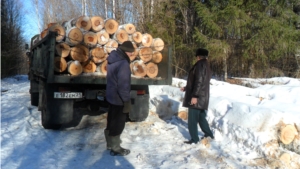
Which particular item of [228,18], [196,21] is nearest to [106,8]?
[196,21]

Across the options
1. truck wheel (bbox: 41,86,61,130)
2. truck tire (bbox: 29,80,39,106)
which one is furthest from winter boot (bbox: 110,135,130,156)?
truck tire (bbox: 29,80,39,106)

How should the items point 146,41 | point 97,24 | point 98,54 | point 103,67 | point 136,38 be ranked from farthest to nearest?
point 146,41 < point 136,38 < point 97,24 < point 103,67 < point 98,54

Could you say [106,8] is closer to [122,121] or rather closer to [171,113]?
[171,113]

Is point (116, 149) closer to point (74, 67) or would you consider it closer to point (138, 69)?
point (74, 67)

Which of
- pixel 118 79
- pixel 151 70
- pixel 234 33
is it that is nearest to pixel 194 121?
pixel 118 79

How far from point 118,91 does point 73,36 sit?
193 centimetres

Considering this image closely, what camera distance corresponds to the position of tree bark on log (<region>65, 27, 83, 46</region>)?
219 inches

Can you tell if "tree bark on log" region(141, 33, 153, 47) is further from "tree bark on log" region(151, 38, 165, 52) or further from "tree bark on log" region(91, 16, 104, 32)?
"tree bark on log" region(91, 16, 104, 32)

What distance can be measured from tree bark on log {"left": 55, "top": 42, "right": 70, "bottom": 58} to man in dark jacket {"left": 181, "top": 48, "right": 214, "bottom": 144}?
243 centimetres

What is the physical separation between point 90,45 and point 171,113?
A: 2.63m

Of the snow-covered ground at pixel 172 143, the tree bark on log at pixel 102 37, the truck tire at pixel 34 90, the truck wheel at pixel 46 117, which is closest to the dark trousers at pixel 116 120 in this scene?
the snow-covered ground at pixel 172 143

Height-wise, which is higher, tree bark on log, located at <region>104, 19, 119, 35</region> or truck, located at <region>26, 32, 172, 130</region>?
tree bark on log, located at <region>104, 19, 119, 35</region>

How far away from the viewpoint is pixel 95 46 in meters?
5.88

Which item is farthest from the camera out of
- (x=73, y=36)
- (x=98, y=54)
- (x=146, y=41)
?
(x=146, y=41)
